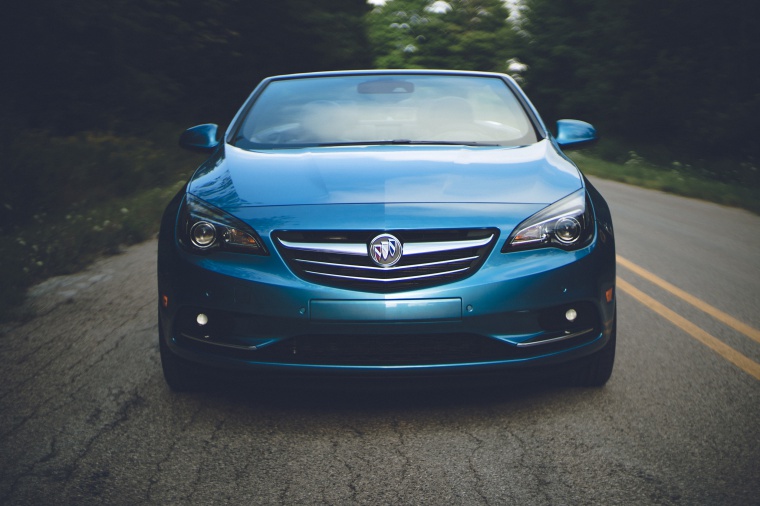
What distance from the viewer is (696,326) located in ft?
17.2

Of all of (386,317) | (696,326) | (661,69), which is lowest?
(661,69)

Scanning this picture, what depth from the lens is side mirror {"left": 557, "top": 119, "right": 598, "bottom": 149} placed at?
501 cm

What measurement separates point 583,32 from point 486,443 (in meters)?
34.1

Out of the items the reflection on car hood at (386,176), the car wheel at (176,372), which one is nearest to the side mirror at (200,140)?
the reflection on car hood at (386,176)

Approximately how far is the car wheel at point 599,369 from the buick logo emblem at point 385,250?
1.04m

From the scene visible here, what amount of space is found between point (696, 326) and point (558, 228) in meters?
2.06

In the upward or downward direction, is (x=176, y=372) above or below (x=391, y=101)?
below

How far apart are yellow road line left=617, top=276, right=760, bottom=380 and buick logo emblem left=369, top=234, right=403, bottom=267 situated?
204 cm

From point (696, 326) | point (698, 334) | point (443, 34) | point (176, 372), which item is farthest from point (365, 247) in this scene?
point (443, 34)

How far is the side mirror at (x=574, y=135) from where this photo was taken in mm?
5012

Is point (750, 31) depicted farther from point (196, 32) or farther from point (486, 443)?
point (486, 443)

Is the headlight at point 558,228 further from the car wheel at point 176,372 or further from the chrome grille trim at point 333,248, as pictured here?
the car wheel at point 176,372

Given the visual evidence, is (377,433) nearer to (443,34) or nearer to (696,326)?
(696,326)

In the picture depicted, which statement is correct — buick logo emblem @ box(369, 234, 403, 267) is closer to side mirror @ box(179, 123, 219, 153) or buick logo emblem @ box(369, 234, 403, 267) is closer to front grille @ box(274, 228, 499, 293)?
front grille @ box(274, 228, 499, 293)
